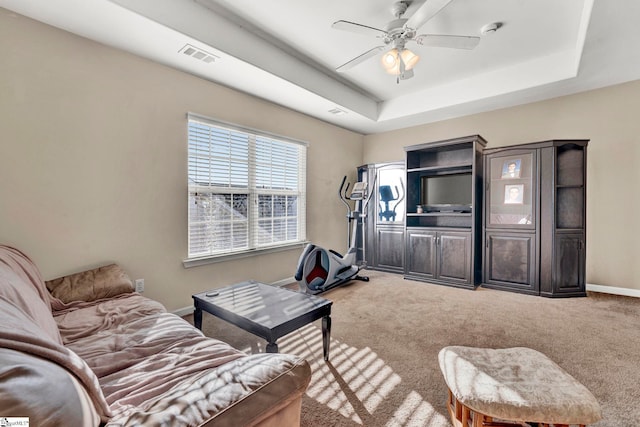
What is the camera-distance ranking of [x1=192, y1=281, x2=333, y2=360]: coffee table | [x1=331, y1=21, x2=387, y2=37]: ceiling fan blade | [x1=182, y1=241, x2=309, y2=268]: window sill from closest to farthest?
[x1=192, y1=281, x2=333, y2=360]: coffee table < [x1=331, y1=21, x2=387, y2=37]: ceiling fan blade < [x1=182, y1=241, x2=309, y2=268]: window sill

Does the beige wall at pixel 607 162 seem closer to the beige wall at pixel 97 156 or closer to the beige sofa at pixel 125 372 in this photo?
the beige wall at pixel 97 156

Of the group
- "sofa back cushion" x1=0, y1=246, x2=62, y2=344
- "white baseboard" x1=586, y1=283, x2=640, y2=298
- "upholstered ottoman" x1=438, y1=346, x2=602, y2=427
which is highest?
"sofa back cushion" x1=0, y1=246, x2=62, y2=344

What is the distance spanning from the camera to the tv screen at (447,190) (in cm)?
439

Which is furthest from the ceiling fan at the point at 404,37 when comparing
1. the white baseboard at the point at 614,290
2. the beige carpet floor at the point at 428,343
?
the white baseboard at the point at 614,290

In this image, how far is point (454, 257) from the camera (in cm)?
420

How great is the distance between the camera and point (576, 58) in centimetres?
324

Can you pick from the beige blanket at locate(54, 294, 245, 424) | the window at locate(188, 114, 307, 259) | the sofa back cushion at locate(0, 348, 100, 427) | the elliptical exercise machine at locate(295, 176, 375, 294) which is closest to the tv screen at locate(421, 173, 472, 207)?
the elliptical exercise machine at locate(295, 176, 375, 294)

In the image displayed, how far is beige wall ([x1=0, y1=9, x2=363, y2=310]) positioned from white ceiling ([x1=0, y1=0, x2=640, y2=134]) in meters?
0.21

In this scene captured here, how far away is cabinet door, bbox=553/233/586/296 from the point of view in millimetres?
3641

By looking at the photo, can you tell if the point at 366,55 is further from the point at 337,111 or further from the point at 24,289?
the point at 24,289

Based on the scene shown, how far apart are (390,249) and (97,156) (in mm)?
4265

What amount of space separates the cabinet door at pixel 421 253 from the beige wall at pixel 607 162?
2004 millimetres

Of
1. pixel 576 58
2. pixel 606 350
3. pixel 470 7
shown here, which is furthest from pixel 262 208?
pixel 576 58

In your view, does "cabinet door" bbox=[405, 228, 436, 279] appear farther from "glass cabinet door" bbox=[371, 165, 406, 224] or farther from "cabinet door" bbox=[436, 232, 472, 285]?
"glass cabinet door" bbox=[371, 165, 406, 224]
